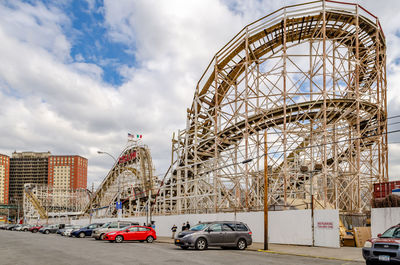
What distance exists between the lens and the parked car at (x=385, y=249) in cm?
1191

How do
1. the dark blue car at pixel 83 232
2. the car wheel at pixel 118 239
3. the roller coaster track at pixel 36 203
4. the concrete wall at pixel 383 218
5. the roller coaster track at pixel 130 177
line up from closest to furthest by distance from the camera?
1. the concrete wall at pixel 383 218
2. the car wheel at pixel 118 239
3. the dark blue car at pixel 83 232
4. the roller coaster track at pixel 130 177
5. the roller coaster track at pixel 36 203

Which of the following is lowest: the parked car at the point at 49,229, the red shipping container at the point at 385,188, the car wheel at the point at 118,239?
the parked car at the point at 49,229

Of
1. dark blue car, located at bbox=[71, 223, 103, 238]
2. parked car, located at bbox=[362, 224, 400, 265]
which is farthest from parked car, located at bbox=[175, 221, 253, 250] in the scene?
dark blue car, located at bbox=[71, 223, 103, 238]

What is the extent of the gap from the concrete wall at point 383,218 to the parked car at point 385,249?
7.38 m

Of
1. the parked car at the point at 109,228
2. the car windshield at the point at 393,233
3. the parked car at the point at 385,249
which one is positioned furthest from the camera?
the parked car at the point at 109,228

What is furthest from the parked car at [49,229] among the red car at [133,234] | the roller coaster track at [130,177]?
the red car at [133,234]

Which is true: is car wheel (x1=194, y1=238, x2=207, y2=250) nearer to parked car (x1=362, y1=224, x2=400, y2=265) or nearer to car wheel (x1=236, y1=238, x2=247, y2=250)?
car wheel (x1=236, y1=238, x2=247, y2=250)

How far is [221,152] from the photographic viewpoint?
3612 centimetres

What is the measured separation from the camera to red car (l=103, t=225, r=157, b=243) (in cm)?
2778

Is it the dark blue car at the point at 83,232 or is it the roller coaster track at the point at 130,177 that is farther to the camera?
the roller coaster track at the point at 130,177

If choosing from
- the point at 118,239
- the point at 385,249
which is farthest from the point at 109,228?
the point at 385,249

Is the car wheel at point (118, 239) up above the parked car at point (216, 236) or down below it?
below

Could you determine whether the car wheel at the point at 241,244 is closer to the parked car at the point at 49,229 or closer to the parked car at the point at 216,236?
the parked car at the point at 216,236

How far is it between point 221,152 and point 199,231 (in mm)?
15343
